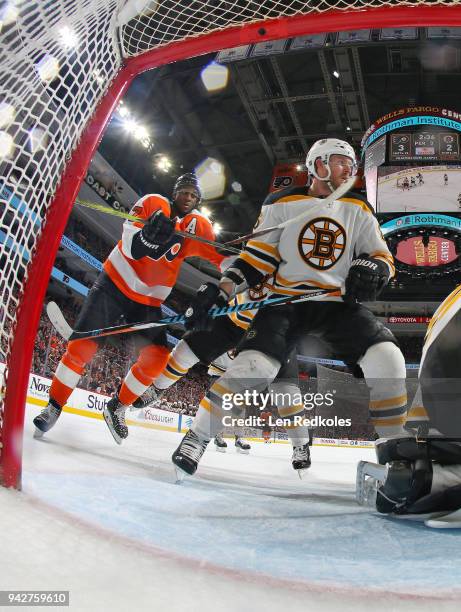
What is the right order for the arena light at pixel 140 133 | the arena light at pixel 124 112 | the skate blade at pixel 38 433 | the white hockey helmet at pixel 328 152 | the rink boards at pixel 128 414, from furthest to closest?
the arena light at pixel 140 133
the arena light at pixel 124 112
the rink boards at pixel 128 414
the skate blade at pixel 38 433
the white hockey helmet at pixel 328 152

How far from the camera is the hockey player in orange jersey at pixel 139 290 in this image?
2.10m

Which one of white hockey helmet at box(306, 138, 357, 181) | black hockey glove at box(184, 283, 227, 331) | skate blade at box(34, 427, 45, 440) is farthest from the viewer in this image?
skate blade at box(34, 427, 45, 440)

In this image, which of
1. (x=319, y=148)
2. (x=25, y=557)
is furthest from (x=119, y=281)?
(x=25, y=557)

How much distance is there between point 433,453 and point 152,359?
1486 millimetres

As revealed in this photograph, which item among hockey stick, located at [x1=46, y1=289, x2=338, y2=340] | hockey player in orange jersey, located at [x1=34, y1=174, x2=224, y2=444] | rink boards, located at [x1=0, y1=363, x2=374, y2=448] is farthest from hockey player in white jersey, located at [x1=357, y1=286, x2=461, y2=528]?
rink boards, located at [x1=0, y1=363, x2=374, y2=448]

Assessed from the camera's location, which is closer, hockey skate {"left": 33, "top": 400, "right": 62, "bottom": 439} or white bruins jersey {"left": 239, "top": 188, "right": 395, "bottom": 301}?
white bruins jersey {"left": 239, "top": 188, "right": 395, "bottom": 301}

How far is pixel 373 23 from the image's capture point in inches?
38.8

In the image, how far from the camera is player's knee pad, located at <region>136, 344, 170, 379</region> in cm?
220

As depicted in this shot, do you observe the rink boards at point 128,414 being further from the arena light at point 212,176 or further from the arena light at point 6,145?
the arena light at point 212,176

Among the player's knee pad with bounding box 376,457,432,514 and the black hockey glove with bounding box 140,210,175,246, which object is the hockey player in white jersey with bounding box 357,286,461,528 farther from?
the black hockey glove with bounding box 140,210,175,246

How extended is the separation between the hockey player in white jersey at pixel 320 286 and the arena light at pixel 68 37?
78 cm

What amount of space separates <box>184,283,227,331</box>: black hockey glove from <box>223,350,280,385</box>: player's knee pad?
20cm

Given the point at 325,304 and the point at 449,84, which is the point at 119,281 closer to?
the point at 325,304

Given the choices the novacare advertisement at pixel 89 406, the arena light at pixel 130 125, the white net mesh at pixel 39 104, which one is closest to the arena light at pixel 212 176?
the arena light at pixel 130 125
